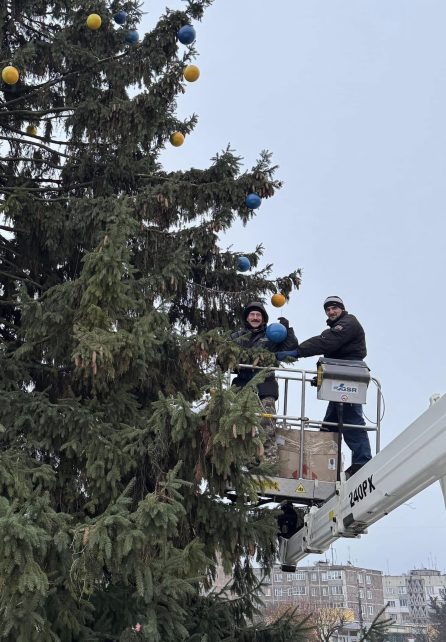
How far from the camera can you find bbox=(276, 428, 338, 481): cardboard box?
7.09m

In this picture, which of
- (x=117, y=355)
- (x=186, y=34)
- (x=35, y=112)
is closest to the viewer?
(x=117, y=355)

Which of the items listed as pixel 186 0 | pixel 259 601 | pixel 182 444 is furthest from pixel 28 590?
pixel 186 0

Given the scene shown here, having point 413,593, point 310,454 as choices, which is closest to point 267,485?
point 310,454

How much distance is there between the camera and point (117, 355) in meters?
6.54

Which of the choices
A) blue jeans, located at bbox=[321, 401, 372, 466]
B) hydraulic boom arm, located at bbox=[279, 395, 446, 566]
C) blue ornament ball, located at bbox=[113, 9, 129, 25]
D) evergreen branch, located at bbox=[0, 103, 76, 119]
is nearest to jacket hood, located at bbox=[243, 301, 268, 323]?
blue jeans, located at bbox=[321, 401, 372, 466]

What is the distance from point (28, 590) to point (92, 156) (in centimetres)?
602

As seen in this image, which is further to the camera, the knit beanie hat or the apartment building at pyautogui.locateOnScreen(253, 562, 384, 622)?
the apartment building at pyautogui.locateOnScreen(253, 562, 384, 622)

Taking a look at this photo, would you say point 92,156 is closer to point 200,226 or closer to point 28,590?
point 200,226

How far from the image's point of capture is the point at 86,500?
6672mm

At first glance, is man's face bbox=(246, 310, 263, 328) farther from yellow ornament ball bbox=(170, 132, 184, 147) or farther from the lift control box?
yellow ornament ball bbox=(170, 132, 184, 147)

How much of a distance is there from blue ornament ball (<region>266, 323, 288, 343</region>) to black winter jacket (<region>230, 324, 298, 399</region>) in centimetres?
20

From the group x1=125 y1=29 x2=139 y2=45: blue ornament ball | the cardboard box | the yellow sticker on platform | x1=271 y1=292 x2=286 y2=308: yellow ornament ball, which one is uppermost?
x1=125 y1=29 x2=139 y2=45: blue ornament ball

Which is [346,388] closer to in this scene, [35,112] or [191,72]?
[191,72]

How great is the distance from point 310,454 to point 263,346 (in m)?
1.26
